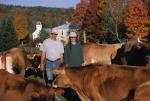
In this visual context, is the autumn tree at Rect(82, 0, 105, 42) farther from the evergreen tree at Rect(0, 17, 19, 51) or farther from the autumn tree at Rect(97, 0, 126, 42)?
Result: the evergreen tree at Rect(0, 17, 19, 51)

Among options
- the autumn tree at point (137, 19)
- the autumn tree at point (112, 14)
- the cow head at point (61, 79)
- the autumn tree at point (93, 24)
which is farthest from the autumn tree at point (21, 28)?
the cow head at point (61, 79)

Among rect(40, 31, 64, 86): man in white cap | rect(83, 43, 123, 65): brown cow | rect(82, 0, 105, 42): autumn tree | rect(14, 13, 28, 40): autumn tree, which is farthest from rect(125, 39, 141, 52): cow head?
rect(14, 13, 28, 40): autumn tree

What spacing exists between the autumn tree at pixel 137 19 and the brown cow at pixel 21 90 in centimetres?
8088

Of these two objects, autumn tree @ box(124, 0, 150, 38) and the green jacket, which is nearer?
the green jacket

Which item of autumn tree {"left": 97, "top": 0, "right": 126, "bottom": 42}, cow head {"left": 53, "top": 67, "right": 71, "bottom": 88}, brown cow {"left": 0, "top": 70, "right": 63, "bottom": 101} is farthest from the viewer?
autumn tree {"left": 97, "top": 0, "right": 126, "bottom": 42}

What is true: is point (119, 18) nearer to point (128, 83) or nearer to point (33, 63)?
point (33, 63)

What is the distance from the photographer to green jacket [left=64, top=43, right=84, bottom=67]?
12.3 metres

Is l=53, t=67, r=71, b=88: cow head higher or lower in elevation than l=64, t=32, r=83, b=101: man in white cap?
lower

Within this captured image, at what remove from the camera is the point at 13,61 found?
1697 cm

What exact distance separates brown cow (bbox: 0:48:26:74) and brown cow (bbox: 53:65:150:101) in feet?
19.8

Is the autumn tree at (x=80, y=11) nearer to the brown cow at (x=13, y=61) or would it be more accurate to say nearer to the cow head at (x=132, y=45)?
the cow head at (x=132, y=45)

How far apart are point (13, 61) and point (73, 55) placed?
16.7 ft

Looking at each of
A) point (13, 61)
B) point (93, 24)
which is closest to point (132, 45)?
point (13, 61)

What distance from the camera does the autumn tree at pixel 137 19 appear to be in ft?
304
